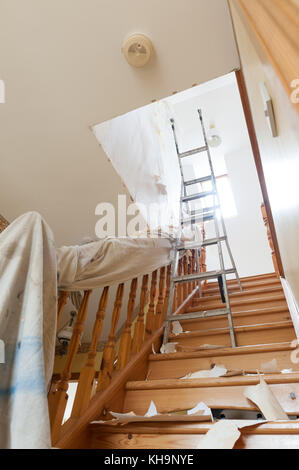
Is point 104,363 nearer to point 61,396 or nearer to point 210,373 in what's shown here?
point 61,396

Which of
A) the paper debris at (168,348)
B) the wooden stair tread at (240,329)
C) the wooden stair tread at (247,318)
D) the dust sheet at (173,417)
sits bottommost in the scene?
the dust sheet at (173,417)

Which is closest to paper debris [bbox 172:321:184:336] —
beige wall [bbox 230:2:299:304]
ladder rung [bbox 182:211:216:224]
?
ladder rung [bbox 182:211:216:224]

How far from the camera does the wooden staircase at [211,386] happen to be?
95 centimetres

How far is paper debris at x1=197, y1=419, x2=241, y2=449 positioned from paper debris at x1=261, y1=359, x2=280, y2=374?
553 mm

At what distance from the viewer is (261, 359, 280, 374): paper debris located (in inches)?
55.1

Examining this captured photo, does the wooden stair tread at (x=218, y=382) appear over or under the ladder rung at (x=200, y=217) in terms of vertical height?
under

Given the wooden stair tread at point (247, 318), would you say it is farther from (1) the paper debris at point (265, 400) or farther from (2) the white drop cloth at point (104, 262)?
(1) the paper debris at point (265, 400)

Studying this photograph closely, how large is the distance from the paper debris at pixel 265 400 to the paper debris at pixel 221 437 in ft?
0.58

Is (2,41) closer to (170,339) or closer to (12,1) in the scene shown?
(12,1)

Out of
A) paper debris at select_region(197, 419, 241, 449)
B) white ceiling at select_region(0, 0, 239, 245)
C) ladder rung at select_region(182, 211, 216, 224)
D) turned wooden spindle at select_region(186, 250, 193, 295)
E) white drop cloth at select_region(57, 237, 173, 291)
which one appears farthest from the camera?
turned wooden spindle at select_region(186, 250, 193, 295)

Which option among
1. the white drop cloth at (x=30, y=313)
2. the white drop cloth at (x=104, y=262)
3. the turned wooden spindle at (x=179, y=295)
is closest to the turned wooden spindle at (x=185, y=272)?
the turned wooden spindle at (x=179, y=295)

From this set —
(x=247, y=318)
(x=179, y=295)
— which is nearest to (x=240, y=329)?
(x=247, y=318)

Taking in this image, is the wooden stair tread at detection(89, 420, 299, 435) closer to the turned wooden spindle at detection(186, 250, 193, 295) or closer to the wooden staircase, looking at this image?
the wooden staircase

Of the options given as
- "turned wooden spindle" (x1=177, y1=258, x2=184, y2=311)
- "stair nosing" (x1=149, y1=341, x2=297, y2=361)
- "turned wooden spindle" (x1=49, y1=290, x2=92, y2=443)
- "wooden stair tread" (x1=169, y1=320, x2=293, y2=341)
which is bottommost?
"turned wooden spindle" (x1=49, y1=290, x2=92, y2=443)
